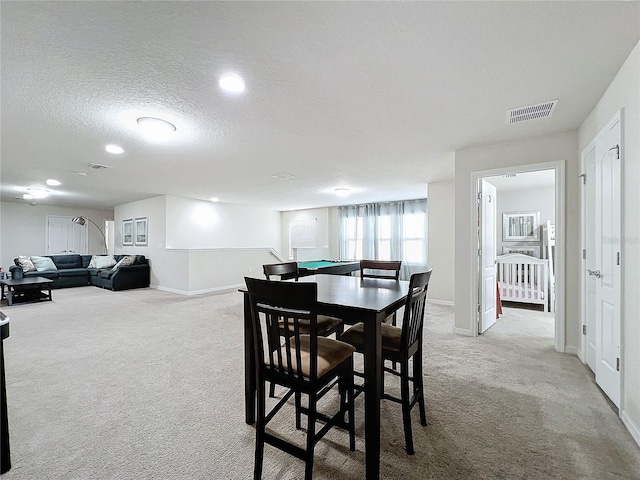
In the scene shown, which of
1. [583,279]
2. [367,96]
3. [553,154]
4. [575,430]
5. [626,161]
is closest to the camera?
[575,430]

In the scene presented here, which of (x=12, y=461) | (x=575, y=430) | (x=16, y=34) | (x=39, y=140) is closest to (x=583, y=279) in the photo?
(x=575, y=430)

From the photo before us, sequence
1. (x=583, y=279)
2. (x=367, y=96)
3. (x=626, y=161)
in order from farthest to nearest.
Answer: (x=583, y=279) → (x=367, y=96) → (x=626, y=161)

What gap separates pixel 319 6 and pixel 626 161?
224cm

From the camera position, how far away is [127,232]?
8.50 meters

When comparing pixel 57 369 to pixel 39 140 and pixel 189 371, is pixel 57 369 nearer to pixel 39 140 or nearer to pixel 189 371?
pixel 189 371

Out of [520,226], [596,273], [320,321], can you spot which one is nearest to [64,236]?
[320,321]

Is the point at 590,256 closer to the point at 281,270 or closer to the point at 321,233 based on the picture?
the point at 281,270

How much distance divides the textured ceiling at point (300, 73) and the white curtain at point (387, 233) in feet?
12.8

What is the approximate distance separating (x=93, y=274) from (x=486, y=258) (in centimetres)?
942

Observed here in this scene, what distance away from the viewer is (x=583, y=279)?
2.88m

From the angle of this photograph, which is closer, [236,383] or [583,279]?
[236,383]

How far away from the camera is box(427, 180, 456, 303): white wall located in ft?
18.1

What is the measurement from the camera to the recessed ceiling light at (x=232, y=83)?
206cm

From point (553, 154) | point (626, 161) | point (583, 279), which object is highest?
point (553, 154)
